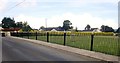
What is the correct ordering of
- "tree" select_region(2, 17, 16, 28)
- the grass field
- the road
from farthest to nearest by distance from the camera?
1. "tree" select_region(2, 17, 16, 28)
2. the grass field
3. the road

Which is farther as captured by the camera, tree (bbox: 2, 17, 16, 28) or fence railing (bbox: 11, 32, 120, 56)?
tree (bbox: 2, 17, 16, 28)

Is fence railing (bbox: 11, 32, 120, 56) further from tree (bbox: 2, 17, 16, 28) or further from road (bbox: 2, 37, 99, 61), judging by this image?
tree (bbox: 2, 17, 16, 28)

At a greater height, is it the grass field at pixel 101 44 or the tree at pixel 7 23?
the tree at pixel 7 23

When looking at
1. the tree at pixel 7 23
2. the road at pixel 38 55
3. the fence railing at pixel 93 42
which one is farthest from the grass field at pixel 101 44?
the tree at pixel 7 23

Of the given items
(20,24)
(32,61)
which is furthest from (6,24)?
(32,61)

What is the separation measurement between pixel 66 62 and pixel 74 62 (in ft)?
1.37

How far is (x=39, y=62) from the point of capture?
1431 cm

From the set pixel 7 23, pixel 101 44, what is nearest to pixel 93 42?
pixel 101 44

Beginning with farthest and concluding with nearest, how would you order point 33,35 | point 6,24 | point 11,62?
point 6,24 < point 33,35 < point 11,62

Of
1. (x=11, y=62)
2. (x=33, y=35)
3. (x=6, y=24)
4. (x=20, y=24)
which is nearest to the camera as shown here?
(x=11, y=62)

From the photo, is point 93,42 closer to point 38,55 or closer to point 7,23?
point 38,55

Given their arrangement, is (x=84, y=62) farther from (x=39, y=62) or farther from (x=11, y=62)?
(x=11, y=62)

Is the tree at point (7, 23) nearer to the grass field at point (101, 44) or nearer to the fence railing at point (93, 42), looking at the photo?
the fence railing at point (93, 42)

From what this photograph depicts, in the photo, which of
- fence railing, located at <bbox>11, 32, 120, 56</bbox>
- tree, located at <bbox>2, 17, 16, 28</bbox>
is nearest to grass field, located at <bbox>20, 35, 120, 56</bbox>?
fence railing, located at <bbox>11, 32, 120, 56</bbox>
